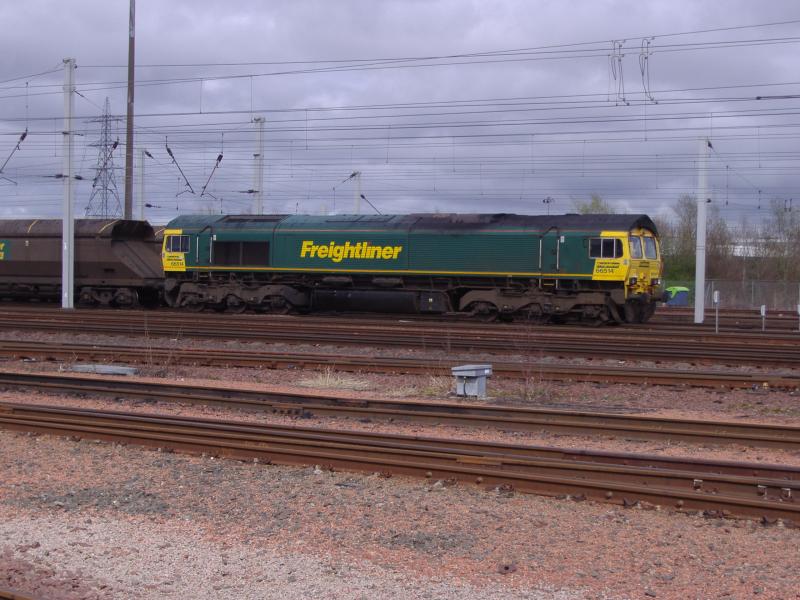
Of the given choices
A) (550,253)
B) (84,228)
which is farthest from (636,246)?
(84,228)

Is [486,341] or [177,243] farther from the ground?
[177,243]

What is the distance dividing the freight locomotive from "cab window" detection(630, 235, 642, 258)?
0.11ft

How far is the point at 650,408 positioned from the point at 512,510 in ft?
20.7

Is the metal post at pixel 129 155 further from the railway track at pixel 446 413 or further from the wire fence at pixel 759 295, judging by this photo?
the wire fence at pixel 759 295

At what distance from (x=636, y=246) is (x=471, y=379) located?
1338cm

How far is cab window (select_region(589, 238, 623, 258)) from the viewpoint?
2525cm

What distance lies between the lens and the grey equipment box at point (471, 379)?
45.7 feet

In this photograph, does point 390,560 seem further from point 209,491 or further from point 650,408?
point 650,408

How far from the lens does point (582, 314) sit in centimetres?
2627

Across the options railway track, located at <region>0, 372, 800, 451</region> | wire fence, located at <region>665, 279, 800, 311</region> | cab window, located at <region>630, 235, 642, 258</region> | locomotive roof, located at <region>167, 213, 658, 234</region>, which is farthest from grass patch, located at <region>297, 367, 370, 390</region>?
wire fence, located at <region>665, 279, 800, 311</region>

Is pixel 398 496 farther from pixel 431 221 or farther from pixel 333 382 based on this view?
pixel 431 221

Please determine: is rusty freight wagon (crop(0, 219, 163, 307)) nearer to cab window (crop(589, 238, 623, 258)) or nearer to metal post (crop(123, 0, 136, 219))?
metal post (crop(123, 0, 136, 219))

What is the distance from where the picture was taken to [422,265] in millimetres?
27703

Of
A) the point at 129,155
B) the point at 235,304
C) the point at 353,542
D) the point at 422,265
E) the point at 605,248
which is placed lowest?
the point at 353,542
